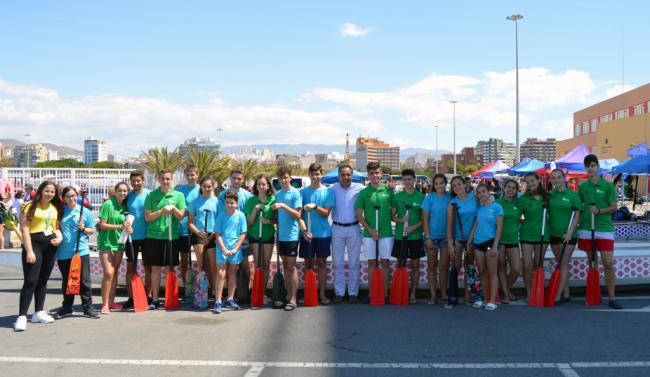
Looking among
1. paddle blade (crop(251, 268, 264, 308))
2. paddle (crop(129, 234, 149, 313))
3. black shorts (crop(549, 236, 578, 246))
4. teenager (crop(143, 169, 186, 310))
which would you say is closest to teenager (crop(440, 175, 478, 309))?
black shorts (crop(549, 236, 578, 246))

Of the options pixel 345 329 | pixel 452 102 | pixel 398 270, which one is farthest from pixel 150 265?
pixel 452 102

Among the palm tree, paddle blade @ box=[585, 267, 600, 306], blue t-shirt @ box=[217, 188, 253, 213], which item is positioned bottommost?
paddle blade @ box=[585, 267, 600, 306]

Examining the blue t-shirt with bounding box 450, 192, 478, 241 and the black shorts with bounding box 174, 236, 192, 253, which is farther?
the black shorts with bounding box 174, 236, 192, 253

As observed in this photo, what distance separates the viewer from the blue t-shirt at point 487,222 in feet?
23.1

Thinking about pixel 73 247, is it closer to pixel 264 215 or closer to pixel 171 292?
pixel 171 292

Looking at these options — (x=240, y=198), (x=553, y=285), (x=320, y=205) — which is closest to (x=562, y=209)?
(x=553, y=285)

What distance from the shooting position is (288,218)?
716 centimetres

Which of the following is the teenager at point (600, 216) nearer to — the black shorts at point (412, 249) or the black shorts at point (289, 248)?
the black shorts at point (412, 249)

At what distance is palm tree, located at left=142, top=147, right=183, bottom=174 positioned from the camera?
26.2 metres

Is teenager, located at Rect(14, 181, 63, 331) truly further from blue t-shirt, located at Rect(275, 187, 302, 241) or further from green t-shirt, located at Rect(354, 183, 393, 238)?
green t-shirt, located at Rect(354, 183, 393, 238)

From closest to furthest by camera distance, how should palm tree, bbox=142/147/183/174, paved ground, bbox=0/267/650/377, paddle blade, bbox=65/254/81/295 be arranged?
paved ground, bbox=0/267/650/377, paddle blade, bbox=65/254/81/295, palm tree, bbox=142/147/183/174

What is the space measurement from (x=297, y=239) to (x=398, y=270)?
4.60 feet

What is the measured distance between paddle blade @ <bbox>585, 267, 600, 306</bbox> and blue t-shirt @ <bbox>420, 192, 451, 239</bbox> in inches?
78.0

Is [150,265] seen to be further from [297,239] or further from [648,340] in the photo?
Answer: [648,340]
